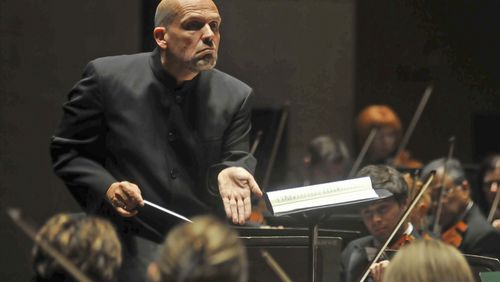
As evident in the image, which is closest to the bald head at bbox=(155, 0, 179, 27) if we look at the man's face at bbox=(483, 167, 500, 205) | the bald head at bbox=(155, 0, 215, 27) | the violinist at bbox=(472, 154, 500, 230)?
the bald head at bbox=(155, 0, 215, 27)

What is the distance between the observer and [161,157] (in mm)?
3127

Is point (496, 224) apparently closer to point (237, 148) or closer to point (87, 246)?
point (237, 148)

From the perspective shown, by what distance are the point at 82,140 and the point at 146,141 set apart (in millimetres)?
177

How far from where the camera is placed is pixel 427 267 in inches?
76.7

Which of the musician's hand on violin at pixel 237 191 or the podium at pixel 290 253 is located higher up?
the musician's hand on violin at pixel 237 191

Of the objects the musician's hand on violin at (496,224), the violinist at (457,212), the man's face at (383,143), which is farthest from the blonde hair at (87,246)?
the man's face at (383,143)

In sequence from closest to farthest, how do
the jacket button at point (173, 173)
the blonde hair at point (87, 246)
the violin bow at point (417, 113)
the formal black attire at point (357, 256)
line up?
1. the blonde hair at point (87, 246)
2. the jacket button at point (173, 173)
3. the formal black attire at point (357, 256)
4. the violin bow at point (417, 113)

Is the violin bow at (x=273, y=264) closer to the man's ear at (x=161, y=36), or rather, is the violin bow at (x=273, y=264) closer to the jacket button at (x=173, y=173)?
the jacket button at (x=173, y=173)

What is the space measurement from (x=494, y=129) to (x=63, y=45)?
328 cm

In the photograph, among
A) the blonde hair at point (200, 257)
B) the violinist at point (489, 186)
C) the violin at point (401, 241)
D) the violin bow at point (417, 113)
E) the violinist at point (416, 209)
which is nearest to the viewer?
the blonde hair at point (200, 257)

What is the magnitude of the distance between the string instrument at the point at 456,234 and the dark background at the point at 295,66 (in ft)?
3.73

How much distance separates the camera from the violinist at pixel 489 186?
5.98m

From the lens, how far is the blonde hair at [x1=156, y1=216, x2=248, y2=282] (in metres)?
1.61

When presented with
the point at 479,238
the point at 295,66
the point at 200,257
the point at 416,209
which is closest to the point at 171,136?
the point at 200,257
